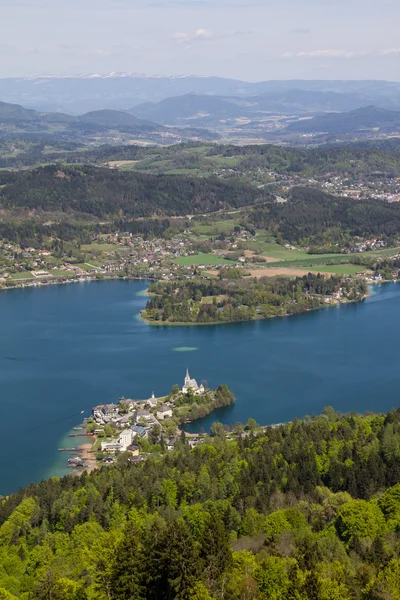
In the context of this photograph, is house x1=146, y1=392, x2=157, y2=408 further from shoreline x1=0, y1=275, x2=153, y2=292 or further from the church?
shoreline x1=0, y1=275, x2=153, y2=292

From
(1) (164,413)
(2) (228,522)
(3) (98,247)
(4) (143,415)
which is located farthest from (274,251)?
(2) (228,522)

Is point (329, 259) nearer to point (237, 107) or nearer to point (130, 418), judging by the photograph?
point (130, 418)

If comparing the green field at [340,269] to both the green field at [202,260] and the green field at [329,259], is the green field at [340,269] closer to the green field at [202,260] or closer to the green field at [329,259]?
the green field at [329,259]

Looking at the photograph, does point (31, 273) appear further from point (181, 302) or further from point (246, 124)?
point (246, 124)

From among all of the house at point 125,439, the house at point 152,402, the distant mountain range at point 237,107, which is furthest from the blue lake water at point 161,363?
the distant mountain range at point 237,107

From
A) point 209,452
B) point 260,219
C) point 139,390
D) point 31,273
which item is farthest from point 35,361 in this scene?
point 260,219
